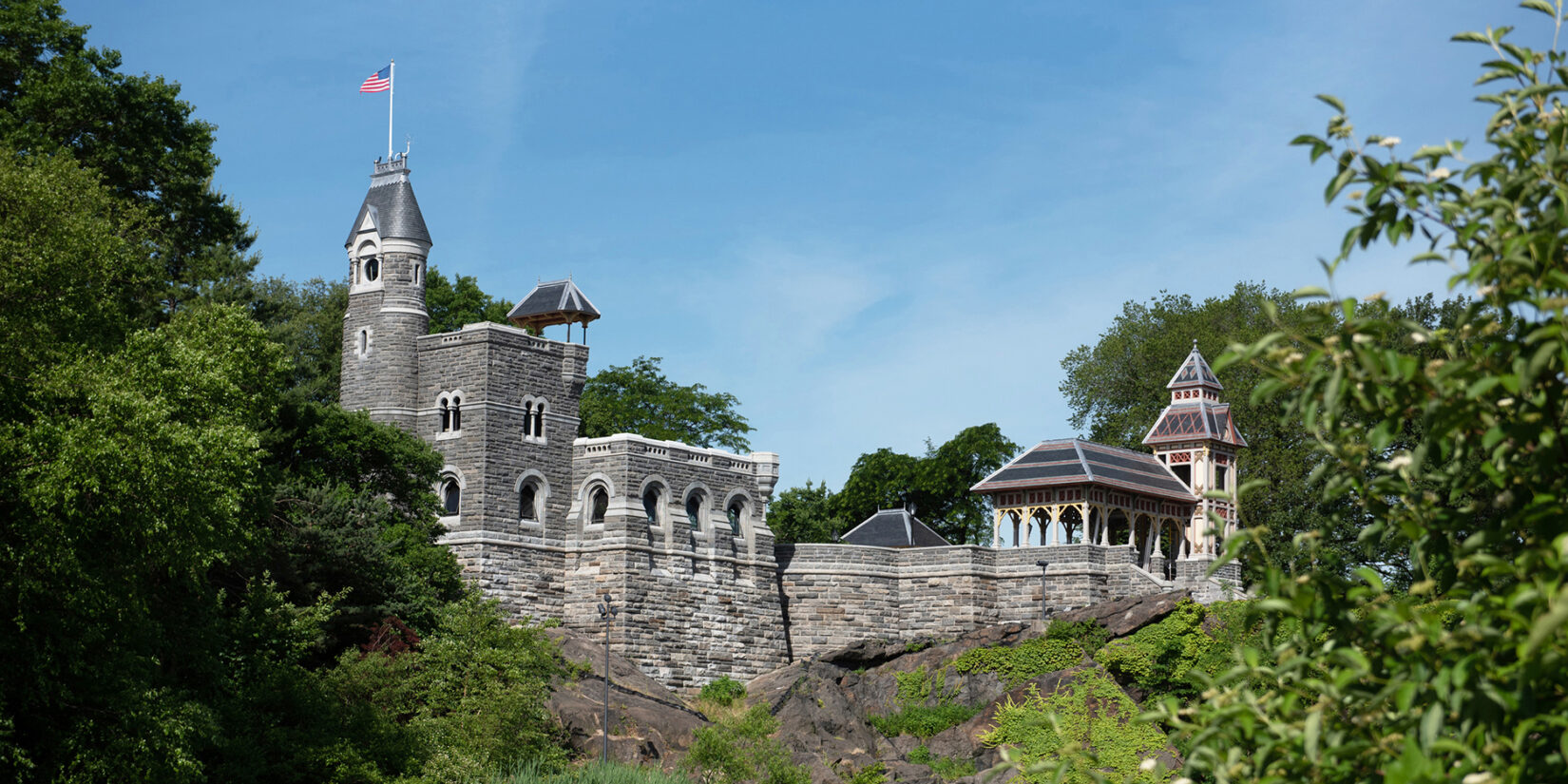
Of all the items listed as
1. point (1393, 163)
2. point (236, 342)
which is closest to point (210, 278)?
point (236, 342)

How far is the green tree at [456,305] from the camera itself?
59031 millimetres

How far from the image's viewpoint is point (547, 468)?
4319cm

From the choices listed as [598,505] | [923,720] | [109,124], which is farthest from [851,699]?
[109,124]

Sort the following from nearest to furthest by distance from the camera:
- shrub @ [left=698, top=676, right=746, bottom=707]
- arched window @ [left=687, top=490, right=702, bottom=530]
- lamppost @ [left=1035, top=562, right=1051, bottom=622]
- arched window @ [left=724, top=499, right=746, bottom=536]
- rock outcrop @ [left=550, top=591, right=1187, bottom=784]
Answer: rock outcrop @ [left=550, top=591, right=1187, bottom=784] < shrub @ [left=698, top=676, right=746, bottom=707] < arched window @ [left=687, top=490, right=702, bottom=530] < arched window @ [left=724, top=499, right=746, bottom=536] < lamppost @ [left=1035, top=562, right=1051, bottom=622]

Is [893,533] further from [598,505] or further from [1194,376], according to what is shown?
[598,505]

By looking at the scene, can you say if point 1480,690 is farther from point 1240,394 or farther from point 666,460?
point 1240,394

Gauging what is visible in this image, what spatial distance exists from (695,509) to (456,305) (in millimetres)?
18105

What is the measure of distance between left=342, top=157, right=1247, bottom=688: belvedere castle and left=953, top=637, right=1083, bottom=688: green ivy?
3.91 metres

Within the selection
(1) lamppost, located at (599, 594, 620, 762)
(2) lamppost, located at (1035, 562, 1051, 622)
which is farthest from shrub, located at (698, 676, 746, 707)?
(2) lamppost, located at (1035, 562, 1051, 622)

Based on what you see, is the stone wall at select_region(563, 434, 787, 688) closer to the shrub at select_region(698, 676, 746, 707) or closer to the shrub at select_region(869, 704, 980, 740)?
the shrub at select_region(698, 676, 746, 707)

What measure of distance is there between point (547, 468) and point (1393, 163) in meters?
37.2

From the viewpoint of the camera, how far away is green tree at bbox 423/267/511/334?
2324 inches

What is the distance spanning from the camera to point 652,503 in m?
44.5

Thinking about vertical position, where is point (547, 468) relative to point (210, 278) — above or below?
below
